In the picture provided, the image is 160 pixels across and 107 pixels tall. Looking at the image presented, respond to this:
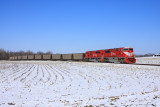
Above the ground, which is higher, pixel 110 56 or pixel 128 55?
pixel 128 55

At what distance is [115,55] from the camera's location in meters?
34.0

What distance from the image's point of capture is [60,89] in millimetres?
10273

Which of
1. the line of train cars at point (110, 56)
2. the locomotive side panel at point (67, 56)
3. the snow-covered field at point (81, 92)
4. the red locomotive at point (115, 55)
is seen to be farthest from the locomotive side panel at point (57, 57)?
the snow-covered field at point (81, 92)

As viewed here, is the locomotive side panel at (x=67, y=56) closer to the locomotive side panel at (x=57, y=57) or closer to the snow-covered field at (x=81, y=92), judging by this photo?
the locomotive side panel at (x=57, y=57)

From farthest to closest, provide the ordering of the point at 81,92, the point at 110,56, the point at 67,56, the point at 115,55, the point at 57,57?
the point at 57,57, the point at 67,56, the point at 110,56, the point at 115,55, the point at 81,92

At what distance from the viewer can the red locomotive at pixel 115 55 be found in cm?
3129

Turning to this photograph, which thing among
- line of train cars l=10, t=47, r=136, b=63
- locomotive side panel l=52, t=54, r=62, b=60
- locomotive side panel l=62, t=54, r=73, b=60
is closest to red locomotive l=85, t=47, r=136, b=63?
line of train cars l=10, t=47, r=136, b=63

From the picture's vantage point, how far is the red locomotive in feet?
103

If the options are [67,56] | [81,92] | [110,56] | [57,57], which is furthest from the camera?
[57,57]

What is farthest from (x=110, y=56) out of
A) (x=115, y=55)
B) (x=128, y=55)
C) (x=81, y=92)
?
(x=81, y=92)

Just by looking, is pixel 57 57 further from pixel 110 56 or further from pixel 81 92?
pixel 81 92

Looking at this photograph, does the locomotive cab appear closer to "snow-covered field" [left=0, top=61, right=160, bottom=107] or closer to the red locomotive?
the red locomotive

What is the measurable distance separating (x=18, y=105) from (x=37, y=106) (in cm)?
88

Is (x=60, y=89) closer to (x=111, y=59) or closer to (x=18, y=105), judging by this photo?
(x=18, y=105)
